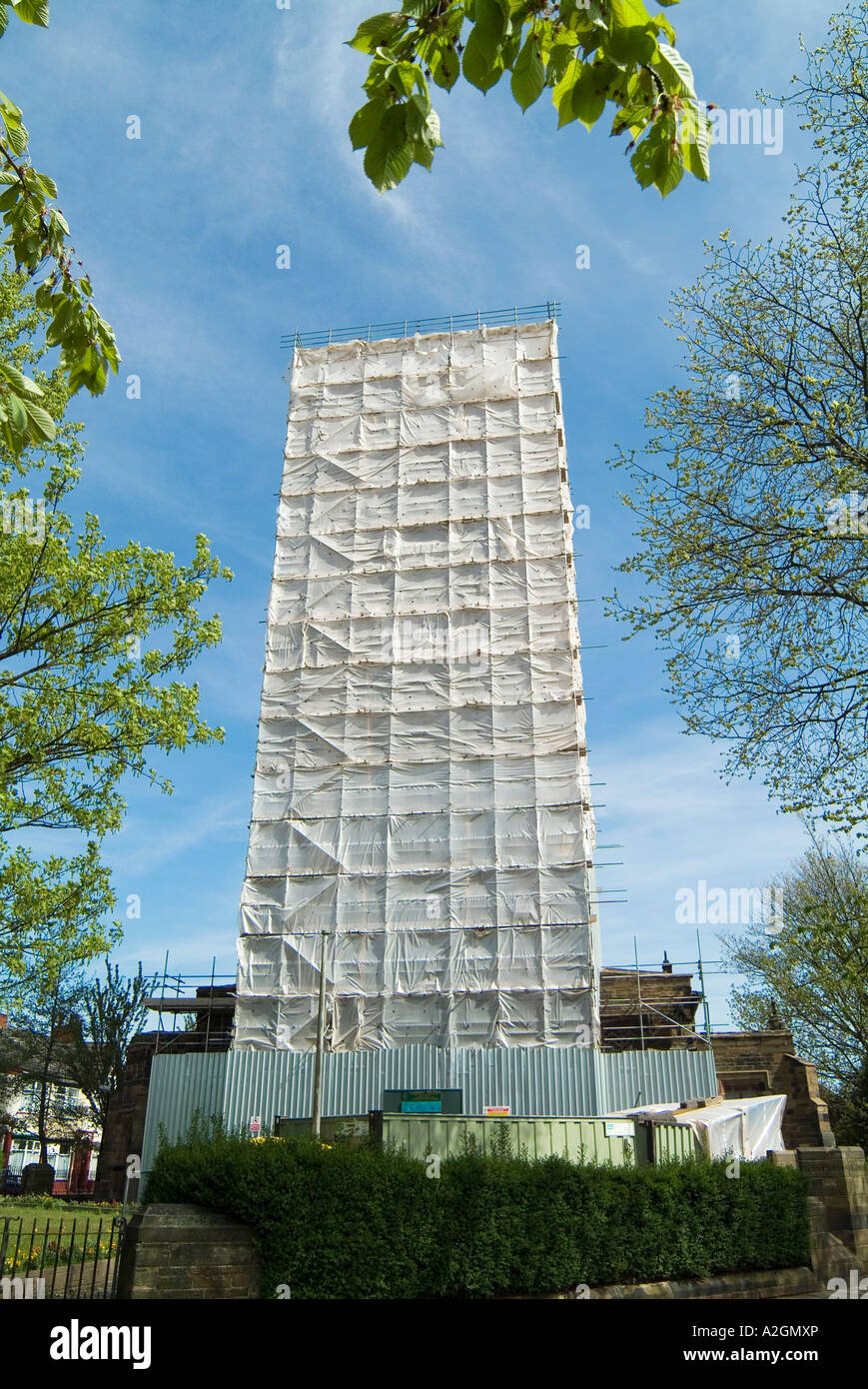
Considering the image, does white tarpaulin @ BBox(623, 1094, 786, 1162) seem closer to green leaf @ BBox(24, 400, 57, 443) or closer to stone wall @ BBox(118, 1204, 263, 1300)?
stone wall @ BBox(118, 1204, 263, 1300)

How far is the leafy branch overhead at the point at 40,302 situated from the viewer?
5.61 meters

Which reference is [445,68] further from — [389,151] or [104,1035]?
[104,1035]

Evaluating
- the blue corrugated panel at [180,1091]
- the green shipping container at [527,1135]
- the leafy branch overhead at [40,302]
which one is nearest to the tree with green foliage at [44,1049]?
the blue corrugated panel at [180,1091]

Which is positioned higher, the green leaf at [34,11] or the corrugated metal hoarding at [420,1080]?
the green leaf at [34,11]

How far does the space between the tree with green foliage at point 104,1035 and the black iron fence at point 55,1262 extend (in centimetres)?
2472

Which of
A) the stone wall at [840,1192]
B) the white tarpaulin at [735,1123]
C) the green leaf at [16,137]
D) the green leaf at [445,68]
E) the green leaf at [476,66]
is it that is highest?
the green leaf at [16,137]

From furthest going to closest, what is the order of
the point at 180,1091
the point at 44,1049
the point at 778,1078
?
the point at 44,1049 → the point at 180,1091 → the point at 778,1078

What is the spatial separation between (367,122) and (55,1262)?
10283 millimetres

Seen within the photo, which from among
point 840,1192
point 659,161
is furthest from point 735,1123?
point 659,161

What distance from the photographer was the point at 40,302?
6.62 metres

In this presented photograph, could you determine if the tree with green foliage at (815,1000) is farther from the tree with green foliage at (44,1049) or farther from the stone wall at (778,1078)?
the tree with green foliage at (44,1049)

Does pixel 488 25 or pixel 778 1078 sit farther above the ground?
pixel 488 25
